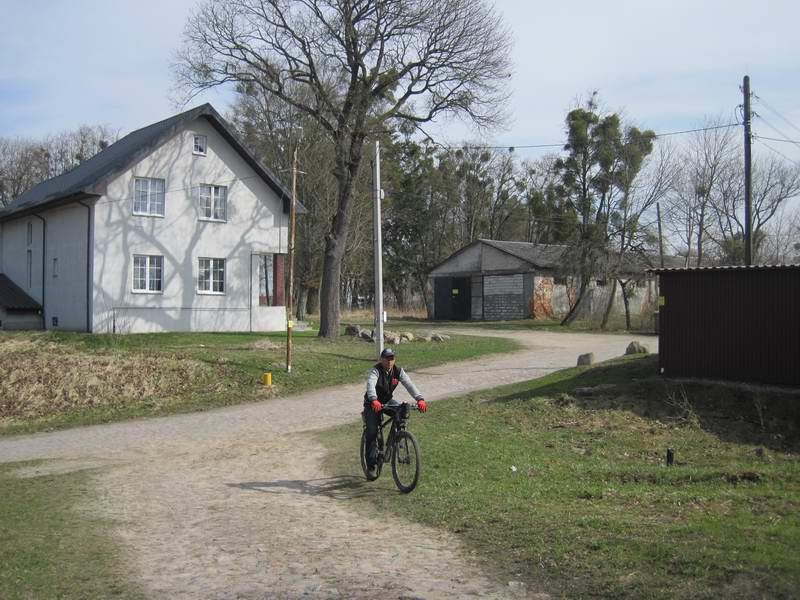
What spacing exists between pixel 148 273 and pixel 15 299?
6625 millimetres

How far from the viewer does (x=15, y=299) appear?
31672 millimetres

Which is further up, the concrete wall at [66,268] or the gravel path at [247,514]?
the concrete wall at [66,268]

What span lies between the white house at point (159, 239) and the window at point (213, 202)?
0.04 metres

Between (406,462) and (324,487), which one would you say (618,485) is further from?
(324,487)

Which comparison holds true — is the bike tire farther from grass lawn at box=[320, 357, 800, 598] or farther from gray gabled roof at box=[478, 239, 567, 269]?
gray gabled roof at box=[478, 239, 567, 269]

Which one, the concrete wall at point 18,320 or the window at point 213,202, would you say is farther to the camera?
the window at point 213,202

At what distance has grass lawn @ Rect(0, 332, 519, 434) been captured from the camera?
60.0ft

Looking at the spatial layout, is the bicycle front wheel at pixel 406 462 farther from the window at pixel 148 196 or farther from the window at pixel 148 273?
the window at pixel 148 196

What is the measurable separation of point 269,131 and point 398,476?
4132 centimetres

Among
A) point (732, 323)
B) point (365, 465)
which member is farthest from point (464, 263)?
point (365, 465)

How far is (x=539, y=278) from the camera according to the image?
1875 inches

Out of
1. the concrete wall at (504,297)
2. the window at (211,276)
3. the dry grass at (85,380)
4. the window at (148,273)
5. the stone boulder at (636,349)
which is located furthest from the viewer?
the concrete wall at (504,297)

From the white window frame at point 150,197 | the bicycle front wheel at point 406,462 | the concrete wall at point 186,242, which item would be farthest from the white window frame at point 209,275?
the bicycle front wheel at point 406,462

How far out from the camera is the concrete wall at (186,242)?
28.3m
